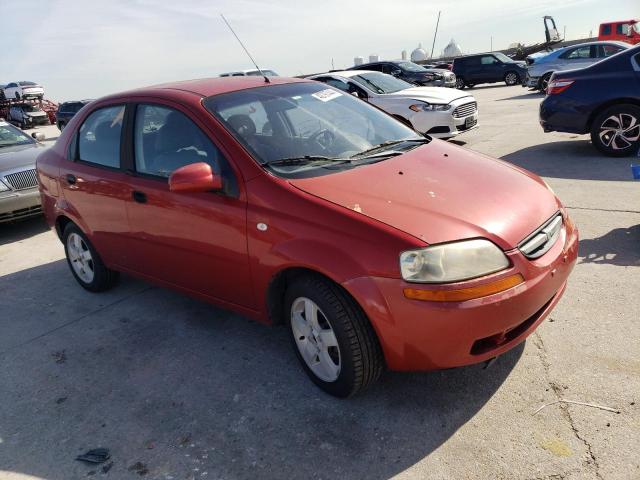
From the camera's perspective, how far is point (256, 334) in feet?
11.9

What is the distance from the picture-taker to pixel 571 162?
7340mm

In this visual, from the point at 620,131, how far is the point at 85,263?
23.0 feet

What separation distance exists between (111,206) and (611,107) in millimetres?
6704

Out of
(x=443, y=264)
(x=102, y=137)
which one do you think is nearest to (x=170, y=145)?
(x=102, y=137)

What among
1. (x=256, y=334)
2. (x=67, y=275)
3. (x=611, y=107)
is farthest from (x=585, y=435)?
(x=611, y=107)

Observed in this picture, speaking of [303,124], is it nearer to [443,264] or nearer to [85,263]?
[443,264]

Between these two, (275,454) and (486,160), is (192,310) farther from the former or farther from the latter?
(486,160)

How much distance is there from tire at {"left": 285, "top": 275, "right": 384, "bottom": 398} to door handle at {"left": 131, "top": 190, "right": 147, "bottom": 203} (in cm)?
136

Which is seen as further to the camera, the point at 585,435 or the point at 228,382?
the point at 228,382

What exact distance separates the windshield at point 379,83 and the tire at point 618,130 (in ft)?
13.4

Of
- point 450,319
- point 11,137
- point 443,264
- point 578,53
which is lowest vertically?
point 450,319

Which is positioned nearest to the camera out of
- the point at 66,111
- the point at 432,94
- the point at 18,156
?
the point at 18,156

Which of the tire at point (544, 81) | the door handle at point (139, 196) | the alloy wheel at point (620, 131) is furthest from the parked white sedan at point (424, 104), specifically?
the tire at point (544, 81)

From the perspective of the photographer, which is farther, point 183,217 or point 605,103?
point 605,103
